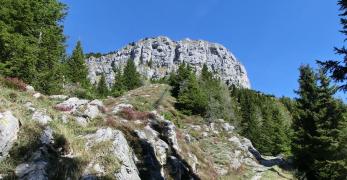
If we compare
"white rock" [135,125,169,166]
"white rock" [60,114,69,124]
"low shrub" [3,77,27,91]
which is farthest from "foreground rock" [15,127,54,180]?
"low shrub" [3,77,27,91]

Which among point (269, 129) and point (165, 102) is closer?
point (165, 102)

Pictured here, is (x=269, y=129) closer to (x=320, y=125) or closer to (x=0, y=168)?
(x=320, y=125)

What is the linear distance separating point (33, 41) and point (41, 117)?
18.0 metres

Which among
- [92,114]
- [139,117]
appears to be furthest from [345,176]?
[92,114]

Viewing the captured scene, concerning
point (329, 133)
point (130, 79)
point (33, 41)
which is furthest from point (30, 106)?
point (130, 79)

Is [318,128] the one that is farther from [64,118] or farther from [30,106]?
[30,106]

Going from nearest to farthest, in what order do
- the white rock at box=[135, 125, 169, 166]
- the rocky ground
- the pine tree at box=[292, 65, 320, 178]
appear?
the rocky ground → the white rock at box=[135, 125, 169, 166] → the pine tree at box=[292, 65, 320, 178]

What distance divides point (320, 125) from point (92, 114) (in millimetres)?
19303

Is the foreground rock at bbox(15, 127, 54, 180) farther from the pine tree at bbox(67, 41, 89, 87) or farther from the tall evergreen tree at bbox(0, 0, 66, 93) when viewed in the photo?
the pine tree at bbox(67, 41, 89, 87)

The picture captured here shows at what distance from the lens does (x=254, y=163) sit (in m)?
38.4

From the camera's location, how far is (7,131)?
12984mm

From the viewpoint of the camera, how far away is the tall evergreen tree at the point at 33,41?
27.6m

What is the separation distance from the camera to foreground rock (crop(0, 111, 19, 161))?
1253cm

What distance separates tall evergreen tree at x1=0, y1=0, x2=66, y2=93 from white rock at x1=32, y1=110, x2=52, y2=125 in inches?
452
